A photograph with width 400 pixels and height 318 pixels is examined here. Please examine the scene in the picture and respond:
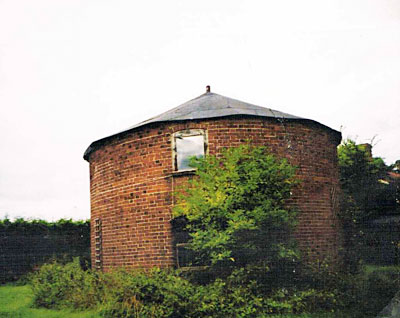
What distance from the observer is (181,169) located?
13.1 meters

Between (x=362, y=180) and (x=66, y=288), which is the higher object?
(x=362, y=180)

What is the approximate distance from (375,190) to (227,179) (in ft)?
46.5

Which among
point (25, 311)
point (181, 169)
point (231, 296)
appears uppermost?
point (181, 169)

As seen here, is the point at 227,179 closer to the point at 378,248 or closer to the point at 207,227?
the point at 207,227

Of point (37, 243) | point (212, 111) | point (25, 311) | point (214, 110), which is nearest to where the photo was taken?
point (25, 311)

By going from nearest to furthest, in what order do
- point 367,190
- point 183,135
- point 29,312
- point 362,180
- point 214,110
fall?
point 29,312, point 183,135, point 214,110, point 367,190, point 362,180

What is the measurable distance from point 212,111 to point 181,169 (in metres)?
2.15

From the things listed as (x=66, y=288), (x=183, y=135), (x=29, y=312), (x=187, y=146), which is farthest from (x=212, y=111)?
(x=29, y=312)

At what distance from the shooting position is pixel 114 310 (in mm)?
9242

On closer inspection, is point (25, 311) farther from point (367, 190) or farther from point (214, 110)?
point (367, 190)

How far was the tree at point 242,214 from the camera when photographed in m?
10.0

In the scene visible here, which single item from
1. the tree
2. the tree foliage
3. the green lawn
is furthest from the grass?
the tree foliage

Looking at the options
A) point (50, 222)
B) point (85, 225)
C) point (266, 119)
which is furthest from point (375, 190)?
point (50, 222)

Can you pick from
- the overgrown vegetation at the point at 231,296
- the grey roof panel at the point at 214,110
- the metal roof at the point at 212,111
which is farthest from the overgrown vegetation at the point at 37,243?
the overgrown vegetation at the point at 231,296
